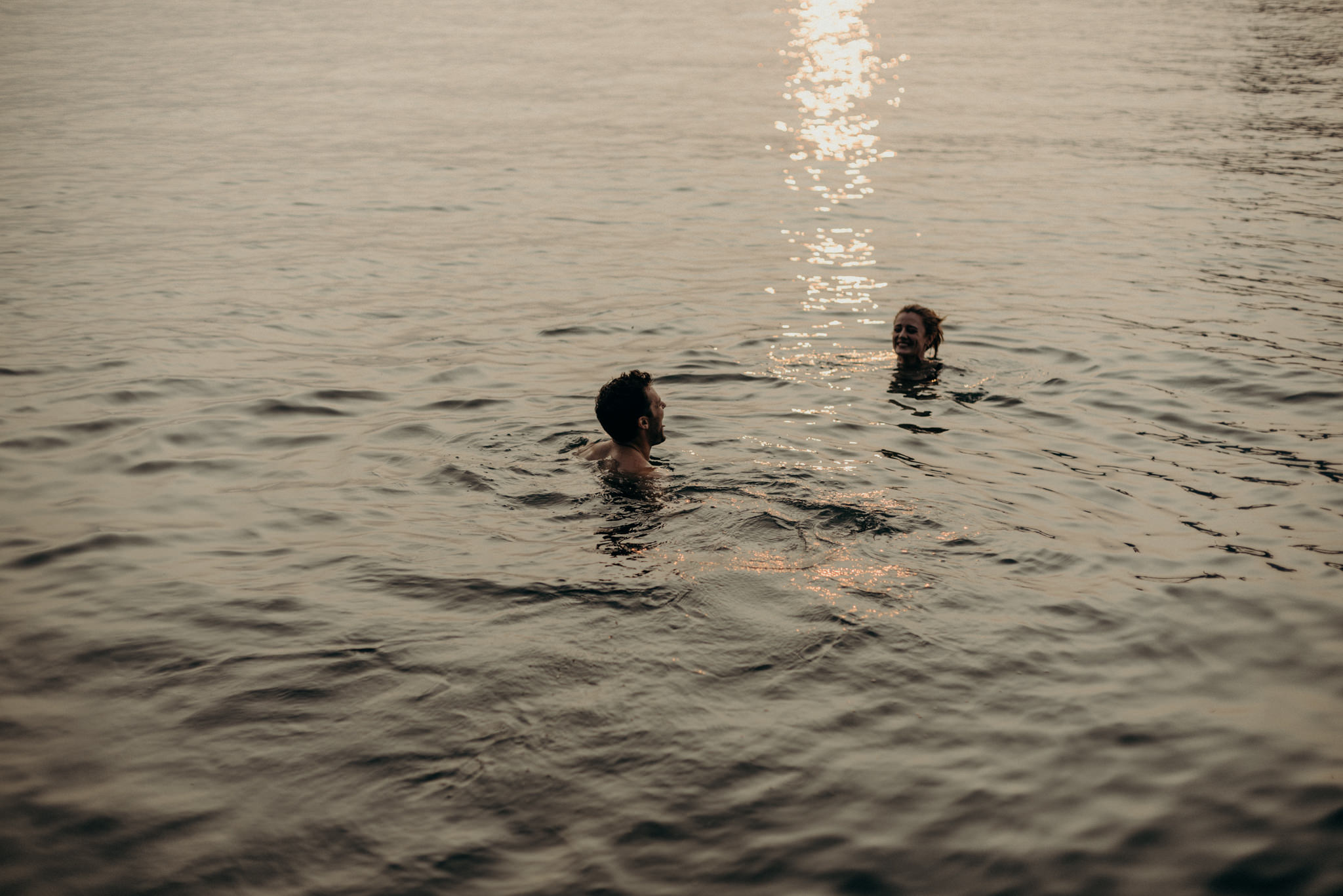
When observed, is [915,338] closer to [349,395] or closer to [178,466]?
[349,395]

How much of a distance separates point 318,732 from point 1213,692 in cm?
524

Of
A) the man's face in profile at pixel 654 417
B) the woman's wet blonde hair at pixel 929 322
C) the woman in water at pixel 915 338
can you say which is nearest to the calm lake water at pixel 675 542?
the woman in water at pixel 915 338

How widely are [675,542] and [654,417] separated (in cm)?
158

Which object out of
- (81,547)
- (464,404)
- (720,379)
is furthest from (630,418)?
(81,547)

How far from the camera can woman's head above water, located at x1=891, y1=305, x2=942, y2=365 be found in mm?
12484

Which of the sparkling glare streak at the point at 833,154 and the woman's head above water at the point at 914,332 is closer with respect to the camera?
the woman's head above water at the point at 914,332

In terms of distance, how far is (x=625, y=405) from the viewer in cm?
938

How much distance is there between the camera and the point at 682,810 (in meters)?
5.43

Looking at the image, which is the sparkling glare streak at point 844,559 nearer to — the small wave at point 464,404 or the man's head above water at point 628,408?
the man's head above water at point 628,408

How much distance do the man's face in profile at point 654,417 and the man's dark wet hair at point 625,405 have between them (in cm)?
3

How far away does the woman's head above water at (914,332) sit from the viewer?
41.0ft

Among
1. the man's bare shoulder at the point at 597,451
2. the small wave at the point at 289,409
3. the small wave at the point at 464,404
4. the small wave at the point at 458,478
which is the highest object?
the small wave at the point at 289,409

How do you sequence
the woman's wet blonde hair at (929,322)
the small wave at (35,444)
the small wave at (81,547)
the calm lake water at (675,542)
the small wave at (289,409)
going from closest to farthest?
1. the calm lake water at (675,542)
2. the small wave at (81,547)
3. the small wave at (35,444)
4. the small wave at (289,409)
5. the woman's wet blonde hair at (929,322)

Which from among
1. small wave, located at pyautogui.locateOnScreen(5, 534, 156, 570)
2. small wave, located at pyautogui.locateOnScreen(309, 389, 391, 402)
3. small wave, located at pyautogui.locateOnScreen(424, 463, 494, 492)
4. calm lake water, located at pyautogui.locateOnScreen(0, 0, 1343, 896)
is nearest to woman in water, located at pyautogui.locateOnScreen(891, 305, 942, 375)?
calm lake water, located at pyautogui.locateOnScreen(0, 0, 1343, 896)
